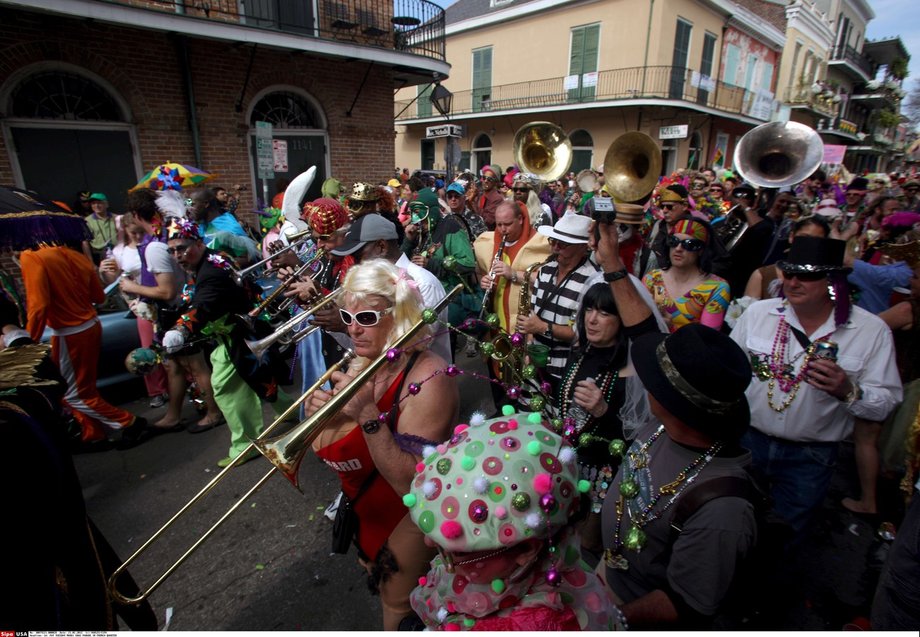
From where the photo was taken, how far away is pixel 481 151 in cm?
2566

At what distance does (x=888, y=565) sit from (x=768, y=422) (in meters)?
0.89

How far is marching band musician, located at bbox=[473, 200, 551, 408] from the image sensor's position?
4.12 meters

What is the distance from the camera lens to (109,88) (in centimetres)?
770

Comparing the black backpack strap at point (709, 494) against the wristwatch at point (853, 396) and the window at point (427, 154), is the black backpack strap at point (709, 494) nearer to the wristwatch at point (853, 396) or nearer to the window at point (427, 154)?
the wristwatch at point (853, 396)

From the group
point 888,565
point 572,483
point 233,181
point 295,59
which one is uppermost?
point 295,59

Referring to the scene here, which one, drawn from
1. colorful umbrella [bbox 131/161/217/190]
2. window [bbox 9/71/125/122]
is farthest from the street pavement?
window [bbox 9/71/125/122]

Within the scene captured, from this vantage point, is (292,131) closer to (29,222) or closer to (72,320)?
(72,320)

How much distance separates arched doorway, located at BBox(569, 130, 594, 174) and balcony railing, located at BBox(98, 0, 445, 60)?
11941 millimetres

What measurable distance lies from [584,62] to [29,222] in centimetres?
2243

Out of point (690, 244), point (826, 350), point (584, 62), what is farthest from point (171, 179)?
point (584, 62)

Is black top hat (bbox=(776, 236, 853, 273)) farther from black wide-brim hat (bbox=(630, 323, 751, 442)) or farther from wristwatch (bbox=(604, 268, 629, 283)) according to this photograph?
black wide-brim hat (bbox=(630, 323, 751, 442))

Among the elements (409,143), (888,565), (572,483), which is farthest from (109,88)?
(409,143)

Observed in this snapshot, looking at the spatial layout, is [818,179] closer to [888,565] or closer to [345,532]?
[888,565]

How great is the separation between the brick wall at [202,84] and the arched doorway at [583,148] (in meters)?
13.3
